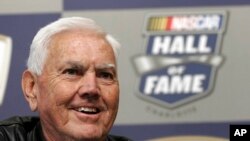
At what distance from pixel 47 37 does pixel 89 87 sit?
0.14m

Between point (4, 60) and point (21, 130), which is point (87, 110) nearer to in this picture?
point (21, 130)

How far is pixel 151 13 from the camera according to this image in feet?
5.80

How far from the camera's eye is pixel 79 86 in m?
1.01

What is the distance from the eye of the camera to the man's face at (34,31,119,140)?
3.32 feet

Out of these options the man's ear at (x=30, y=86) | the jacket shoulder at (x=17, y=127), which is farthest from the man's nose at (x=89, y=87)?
the jacket shoulder at (x=17, y=127)

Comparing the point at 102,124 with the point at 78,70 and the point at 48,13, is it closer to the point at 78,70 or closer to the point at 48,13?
the point at 78,70

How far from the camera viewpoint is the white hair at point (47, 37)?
1040mm

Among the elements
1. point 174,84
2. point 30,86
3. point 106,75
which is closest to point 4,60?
point 174,84

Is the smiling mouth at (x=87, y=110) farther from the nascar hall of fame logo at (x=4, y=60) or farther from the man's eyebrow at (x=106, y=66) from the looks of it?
the nascar hall of fame logo at (x=4, y=60)

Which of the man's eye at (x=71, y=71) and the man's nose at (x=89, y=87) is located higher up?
the man's eye at (x=71, y=71)

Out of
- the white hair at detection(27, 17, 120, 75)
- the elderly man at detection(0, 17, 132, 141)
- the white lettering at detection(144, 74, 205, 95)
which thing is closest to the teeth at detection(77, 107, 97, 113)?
the elderly man at detection(0, 17, 132, 141)

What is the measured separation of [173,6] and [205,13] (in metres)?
0.11

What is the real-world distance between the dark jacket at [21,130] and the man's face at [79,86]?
0.12 meters

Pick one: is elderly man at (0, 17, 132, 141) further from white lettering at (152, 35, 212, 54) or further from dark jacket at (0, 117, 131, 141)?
white lettering at (152, 35, 212, 54)
